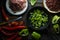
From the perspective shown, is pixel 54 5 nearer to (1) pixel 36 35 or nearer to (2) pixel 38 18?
(2) pixel 38 18

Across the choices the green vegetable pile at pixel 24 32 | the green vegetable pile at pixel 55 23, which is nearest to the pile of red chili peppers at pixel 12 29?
the green vegetable pile at pixel 24 32

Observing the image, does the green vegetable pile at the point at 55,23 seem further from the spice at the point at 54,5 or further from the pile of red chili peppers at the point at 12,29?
the pile of red chili peppers at the point at 12,29

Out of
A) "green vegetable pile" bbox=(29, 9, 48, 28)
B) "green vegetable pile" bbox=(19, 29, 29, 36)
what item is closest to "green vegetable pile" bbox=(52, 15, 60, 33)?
"green vegetable pile" bbox=(29, 9, 48, 28)

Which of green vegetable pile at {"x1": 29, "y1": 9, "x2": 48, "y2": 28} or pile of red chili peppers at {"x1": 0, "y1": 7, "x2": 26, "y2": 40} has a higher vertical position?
green vegetable pile at {"x1": 29, "y1": 9, "x2": 48, "y2": 28}

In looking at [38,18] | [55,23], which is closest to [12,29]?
[38,18]

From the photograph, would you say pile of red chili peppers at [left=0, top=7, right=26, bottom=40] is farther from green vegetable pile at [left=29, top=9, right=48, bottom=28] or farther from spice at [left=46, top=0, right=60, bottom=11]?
spice at [left=46, top=0, right=60, bottom=11]

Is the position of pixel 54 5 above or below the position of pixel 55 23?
above

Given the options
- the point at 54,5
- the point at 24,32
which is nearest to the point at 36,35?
the point at 24,32

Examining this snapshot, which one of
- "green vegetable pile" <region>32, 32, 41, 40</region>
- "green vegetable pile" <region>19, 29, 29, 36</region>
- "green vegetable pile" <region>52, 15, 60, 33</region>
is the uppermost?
"green vegetable pile" <region>52, 15, 60, 33</region>
